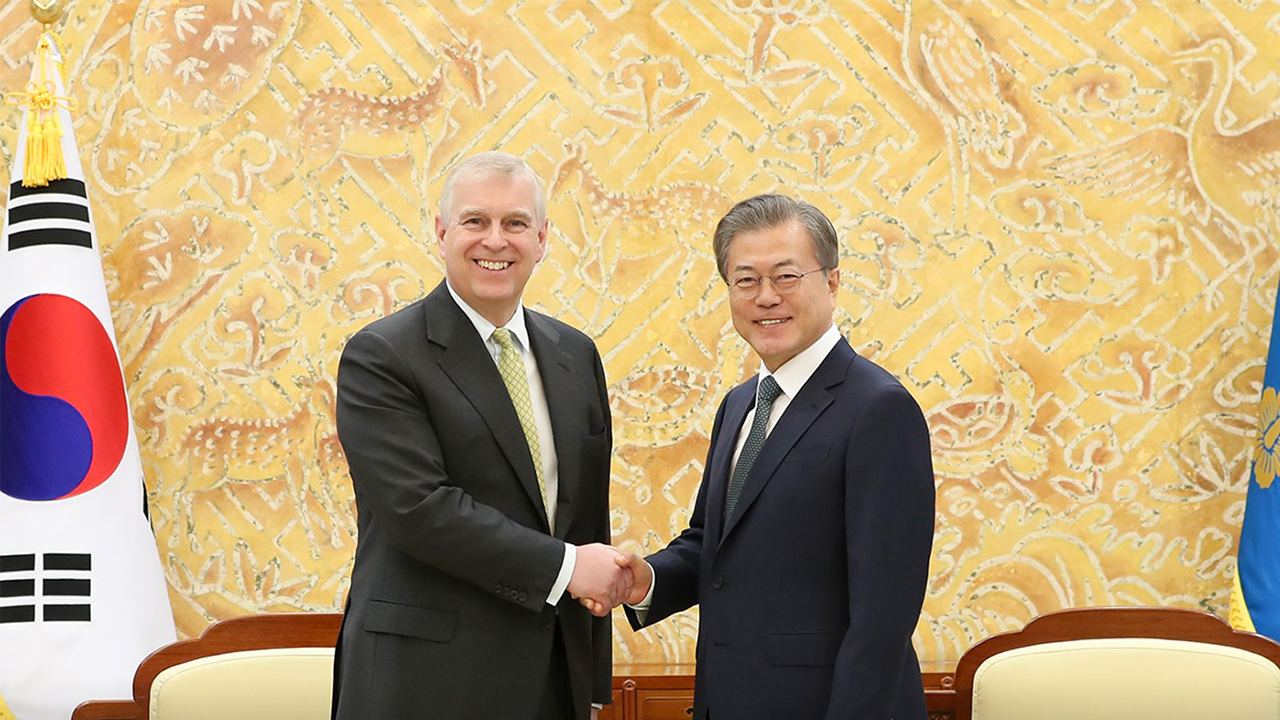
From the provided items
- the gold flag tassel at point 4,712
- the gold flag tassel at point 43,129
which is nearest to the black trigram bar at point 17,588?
the gold flag tassel at point 4,712

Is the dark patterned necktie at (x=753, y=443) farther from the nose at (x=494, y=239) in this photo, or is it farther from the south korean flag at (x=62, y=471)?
the south korean flag at (x=62, y=471)

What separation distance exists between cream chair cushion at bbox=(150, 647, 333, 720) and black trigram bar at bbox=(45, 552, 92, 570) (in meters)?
0.41

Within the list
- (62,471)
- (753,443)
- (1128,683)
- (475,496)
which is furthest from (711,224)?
(62,471)

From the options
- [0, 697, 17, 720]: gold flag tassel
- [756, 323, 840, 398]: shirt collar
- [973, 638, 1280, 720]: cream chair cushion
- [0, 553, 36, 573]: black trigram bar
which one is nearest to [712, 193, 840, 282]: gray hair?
[756, 323, 840, 398]: shirt collar

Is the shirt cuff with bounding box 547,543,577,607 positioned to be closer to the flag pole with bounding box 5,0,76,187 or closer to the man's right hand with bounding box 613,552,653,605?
the man's right hand with bounding box 613,552,653,605

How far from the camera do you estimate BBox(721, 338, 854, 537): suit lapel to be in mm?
2219

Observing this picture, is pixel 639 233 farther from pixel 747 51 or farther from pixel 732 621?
pixel 732 621

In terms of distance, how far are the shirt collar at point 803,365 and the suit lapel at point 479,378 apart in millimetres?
497

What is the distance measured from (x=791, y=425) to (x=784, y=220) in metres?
0.38

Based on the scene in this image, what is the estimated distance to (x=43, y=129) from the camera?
10.7 feet

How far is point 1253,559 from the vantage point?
Answer: 11.0 feet

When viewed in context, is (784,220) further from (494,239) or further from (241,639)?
(241,639)

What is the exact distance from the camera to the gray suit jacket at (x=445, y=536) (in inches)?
86.4

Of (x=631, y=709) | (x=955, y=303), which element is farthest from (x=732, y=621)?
(x=955, y=303)
